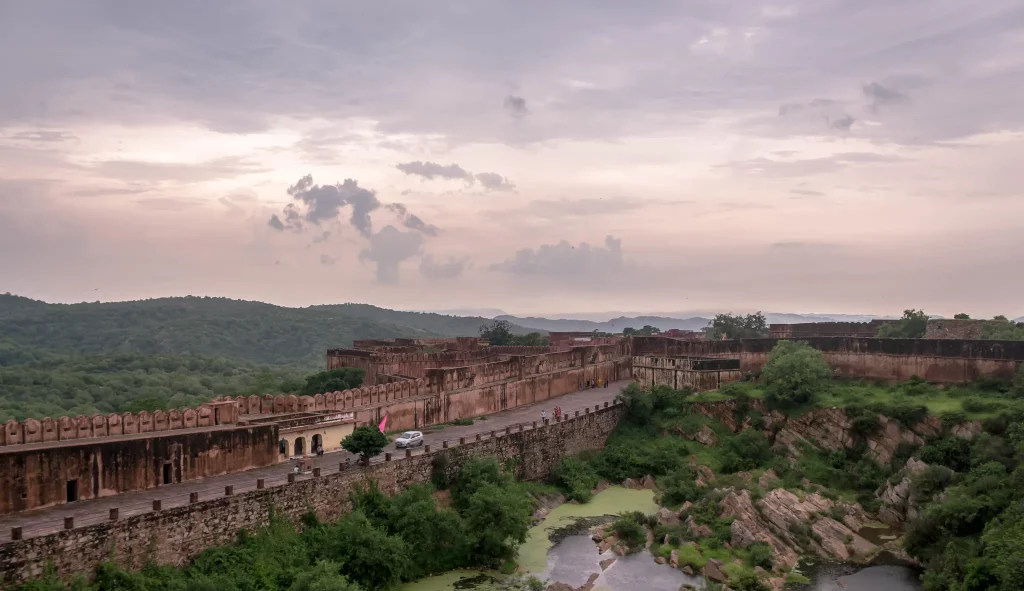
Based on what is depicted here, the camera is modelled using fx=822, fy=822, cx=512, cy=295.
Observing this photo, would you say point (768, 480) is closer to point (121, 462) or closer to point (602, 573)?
point (602, 573)

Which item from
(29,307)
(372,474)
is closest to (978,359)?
(372,474)

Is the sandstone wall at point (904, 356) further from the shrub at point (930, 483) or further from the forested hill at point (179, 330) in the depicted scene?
the forested hill at point (179, 330)

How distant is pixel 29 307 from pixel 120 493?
507ft

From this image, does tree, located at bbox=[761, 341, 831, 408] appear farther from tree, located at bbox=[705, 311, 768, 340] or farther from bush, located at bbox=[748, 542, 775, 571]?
tree, located at bbox=[705, 311, 768, 340]

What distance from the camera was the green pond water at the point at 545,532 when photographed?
24656mm

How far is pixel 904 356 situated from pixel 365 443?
2828 centimetres

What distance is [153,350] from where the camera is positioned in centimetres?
12319

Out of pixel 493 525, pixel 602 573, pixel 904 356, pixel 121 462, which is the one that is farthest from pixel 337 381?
pixel 904 356

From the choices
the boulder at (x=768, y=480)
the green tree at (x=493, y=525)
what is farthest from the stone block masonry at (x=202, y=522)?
the boulder at (x=768, y=480)

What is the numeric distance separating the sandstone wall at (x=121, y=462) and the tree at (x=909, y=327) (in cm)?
4254

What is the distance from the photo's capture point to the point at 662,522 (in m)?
30.2

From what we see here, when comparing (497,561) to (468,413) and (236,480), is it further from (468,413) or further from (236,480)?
(468,413)

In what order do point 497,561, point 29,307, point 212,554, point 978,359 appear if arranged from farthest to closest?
point 29,307 → point 978,359 → point 497,561 → point 212,554

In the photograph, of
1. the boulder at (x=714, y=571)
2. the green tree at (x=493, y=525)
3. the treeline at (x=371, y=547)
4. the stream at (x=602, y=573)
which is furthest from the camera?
the green tree at (x=493, y=525)
